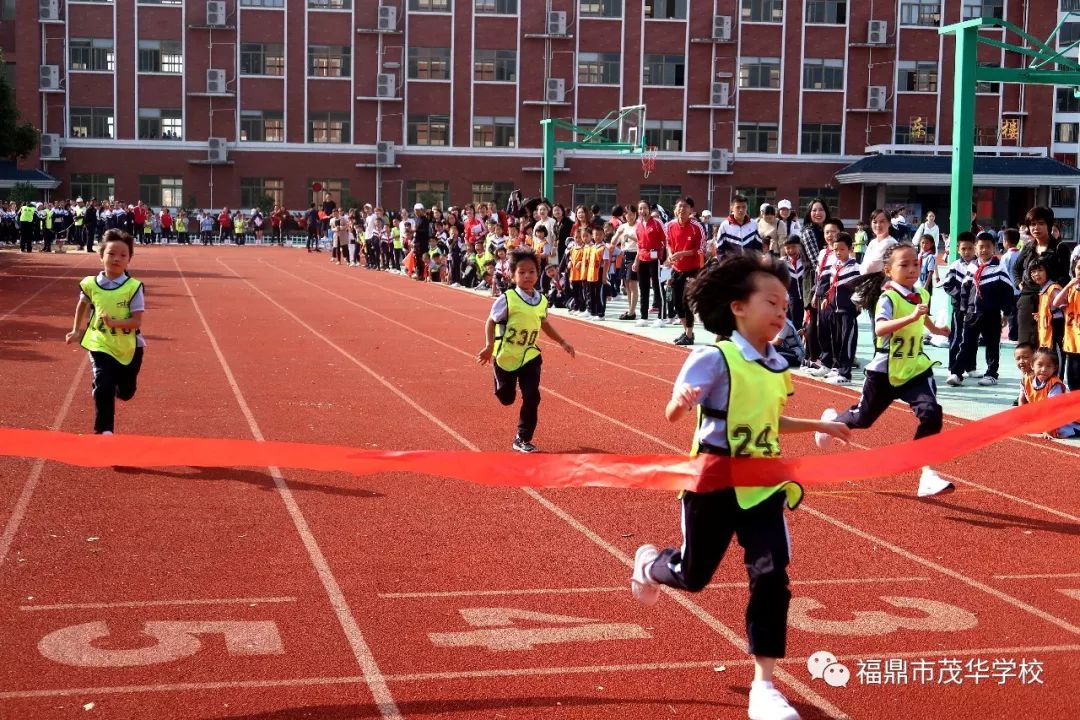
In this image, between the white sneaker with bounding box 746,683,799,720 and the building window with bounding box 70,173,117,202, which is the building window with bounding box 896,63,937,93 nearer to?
the building window with bounding box 70,173,117,202

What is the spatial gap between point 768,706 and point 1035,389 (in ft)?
25.8

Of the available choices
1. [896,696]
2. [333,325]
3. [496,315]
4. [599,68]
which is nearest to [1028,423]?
[896,696]

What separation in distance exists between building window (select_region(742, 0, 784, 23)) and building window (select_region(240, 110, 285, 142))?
21731 millimetres

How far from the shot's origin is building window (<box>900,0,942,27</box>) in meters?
62.7

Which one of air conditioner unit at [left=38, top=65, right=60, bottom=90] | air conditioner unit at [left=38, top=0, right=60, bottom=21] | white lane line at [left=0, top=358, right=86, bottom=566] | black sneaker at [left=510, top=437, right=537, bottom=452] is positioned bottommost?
white lane line at [left=0, top=358, right=86, bottom=566]

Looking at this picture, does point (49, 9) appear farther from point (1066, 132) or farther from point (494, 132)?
point (1066, 132)

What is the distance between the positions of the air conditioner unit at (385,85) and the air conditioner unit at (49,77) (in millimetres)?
13974

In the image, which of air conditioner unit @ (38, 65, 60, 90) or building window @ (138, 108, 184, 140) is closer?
air conditioner unit @ (38, 65, 60, 90)

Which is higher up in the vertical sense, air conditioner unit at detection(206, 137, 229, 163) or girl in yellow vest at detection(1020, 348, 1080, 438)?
air conditioner unit at detection(206, 137, 229, 163)

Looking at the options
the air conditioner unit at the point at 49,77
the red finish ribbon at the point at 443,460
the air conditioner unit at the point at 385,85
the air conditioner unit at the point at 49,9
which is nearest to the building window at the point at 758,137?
the air conditioner unit at the point at 385,85

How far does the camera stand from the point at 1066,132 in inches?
3979

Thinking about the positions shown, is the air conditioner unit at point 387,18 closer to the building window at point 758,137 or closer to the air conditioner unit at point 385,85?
the air conditioner unit at point 385,85

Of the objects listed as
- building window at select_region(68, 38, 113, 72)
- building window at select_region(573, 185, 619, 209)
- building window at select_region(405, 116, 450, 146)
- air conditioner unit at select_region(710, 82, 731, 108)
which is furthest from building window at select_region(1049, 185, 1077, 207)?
building window at select_region(68, 38, 113, 72)

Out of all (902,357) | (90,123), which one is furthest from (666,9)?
(902,357)
